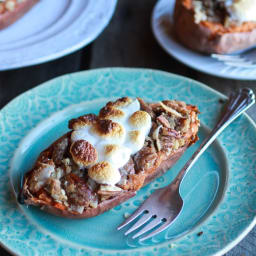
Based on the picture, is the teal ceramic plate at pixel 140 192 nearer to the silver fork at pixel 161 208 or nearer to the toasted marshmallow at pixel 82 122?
the silver fork at pixel 161 208

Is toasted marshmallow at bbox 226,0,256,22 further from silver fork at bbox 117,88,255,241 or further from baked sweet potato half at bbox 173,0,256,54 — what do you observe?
silver fork at bbox 117,88,255,241

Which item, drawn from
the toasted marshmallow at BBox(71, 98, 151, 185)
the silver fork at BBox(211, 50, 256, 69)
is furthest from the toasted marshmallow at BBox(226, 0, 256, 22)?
the toasted marshmallow at BBox(71, 98, 151, 185)

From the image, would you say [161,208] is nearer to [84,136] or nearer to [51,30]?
[84,136]

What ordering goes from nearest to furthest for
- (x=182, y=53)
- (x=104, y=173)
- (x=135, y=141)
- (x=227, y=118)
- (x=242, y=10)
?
(x=104, y=173)
(x=135, y=141)
(x=227, y=118)
(x=242, y=10)
(x=182, y=53)

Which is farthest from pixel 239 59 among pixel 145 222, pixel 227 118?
pixel 145 222

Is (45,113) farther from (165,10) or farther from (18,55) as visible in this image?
(165,10)

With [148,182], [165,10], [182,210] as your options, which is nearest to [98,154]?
[148,182]
